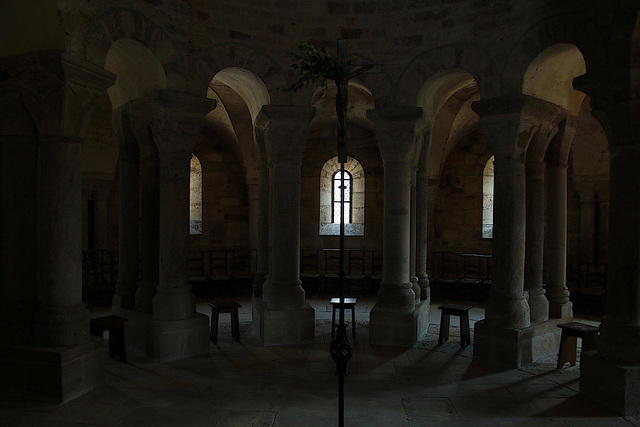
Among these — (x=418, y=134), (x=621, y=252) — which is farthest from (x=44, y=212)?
(x=621, y=252)

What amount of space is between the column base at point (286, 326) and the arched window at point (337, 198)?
547 cm

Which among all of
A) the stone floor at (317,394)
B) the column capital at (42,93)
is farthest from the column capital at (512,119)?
the column capital at (42,93)

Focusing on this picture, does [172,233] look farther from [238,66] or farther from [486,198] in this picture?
[486,198]

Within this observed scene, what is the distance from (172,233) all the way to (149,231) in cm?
57

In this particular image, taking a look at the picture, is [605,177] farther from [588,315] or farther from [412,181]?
[412,181]

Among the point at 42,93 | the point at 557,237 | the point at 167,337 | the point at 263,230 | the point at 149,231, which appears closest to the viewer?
the point at 42,93

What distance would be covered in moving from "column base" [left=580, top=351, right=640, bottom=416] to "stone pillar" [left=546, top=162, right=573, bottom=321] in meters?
2.10

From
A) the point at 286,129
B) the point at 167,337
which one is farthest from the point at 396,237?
the point at 167,337

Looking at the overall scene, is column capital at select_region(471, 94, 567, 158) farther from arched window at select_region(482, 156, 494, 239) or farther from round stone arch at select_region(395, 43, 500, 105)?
arched window at select_region(482, 156, 494, 239)

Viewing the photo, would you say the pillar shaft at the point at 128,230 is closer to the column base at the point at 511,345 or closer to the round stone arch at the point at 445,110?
the round stone arch at the point at 445,110

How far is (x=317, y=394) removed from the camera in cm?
476

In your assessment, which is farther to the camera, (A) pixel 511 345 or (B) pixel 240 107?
(B) pixel 240 107

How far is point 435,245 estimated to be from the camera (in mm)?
11914

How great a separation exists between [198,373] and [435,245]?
775 centimetres
